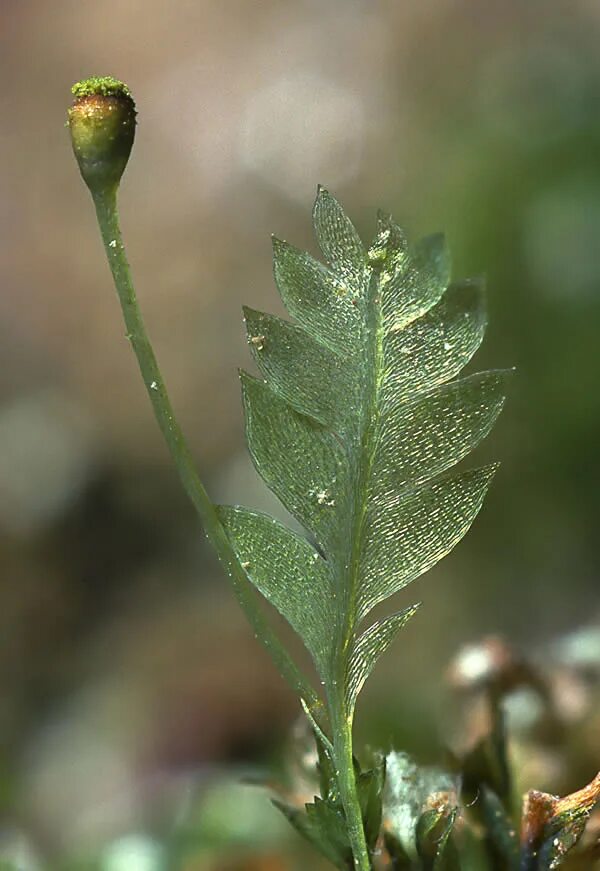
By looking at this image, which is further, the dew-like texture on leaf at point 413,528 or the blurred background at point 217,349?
the blurred background at point 217,349

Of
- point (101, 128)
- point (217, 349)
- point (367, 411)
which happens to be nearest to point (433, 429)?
point (367, 411)

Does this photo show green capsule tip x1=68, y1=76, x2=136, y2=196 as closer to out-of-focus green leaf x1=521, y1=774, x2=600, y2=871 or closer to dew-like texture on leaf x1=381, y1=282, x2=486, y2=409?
dew-like texture on leaf x1=381, y1=282, x2=486, y2=409

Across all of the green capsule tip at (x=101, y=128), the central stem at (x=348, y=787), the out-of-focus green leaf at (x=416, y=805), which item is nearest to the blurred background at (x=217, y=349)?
the out-of-focus green leaf at (x=416, y=805)

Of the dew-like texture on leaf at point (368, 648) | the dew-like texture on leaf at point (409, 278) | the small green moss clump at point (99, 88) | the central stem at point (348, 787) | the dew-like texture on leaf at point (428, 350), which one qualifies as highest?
the small green moss clump at point (99, 88)

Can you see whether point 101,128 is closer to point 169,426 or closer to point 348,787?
point 169,426

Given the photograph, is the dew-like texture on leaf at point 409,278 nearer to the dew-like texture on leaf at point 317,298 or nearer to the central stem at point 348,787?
the dew-like texture on leaf at point 317,298

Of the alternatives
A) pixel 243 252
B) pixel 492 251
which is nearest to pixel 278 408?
pixel 492 251

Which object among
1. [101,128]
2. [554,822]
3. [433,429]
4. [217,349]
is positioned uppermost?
[217,349]

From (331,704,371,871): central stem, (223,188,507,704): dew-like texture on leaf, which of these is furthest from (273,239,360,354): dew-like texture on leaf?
(331,704,371,871): central stem
